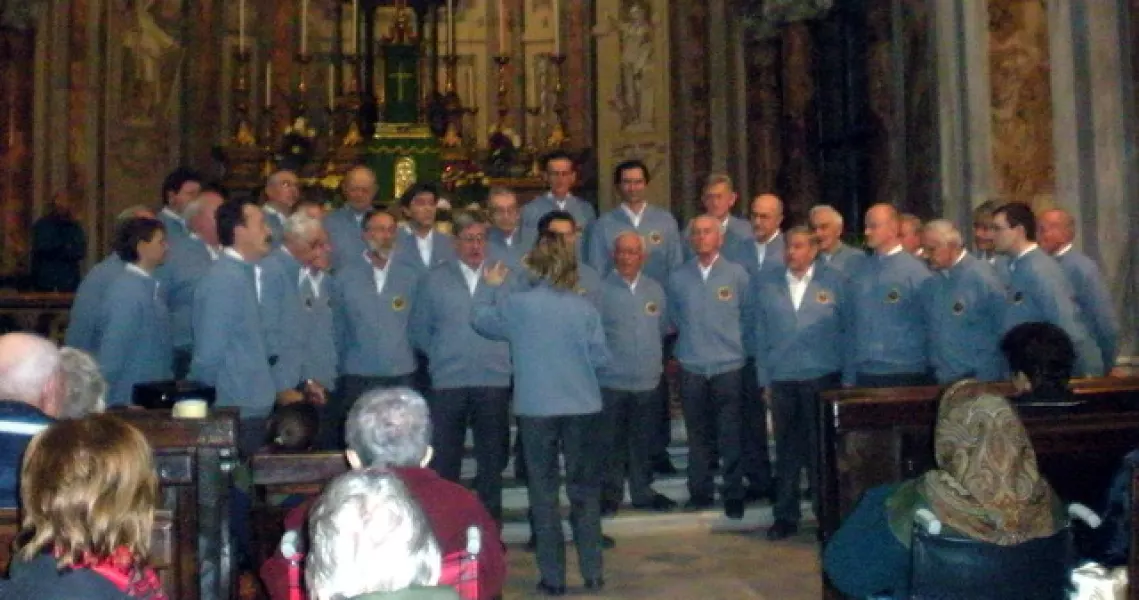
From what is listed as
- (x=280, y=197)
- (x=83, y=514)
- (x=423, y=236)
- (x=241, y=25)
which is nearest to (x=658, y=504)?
(x=423, y=236)

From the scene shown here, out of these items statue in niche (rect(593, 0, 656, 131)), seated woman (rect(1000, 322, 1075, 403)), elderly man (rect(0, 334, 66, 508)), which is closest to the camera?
elderly man (rect(0, 334, 66, 508))

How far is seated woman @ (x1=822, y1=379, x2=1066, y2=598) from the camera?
10.9 ft

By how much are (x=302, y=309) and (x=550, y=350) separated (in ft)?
4.41

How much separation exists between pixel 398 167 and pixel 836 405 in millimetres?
7443

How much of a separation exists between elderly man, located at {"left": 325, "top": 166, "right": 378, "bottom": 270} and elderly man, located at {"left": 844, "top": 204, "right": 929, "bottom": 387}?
2.85m

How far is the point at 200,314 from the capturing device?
572cm

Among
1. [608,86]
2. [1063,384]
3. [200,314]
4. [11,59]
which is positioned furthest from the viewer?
[608,86]

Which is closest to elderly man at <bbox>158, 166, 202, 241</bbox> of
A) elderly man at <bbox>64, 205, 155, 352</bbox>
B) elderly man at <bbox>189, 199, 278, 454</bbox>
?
elderly man at <bbox>64, 205, 155, 352</bbox>

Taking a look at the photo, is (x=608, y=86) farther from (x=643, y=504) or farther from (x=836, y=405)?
(x=836, y=405)

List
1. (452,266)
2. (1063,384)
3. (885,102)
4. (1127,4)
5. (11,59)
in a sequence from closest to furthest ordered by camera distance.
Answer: (1063,384), (452,266), (1127,4), (885,102), (11,59)

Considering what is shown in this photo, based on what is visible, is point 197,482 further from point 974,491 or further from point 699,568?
point 699,568

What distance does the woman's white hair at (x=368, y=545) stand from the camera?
2.22 metres

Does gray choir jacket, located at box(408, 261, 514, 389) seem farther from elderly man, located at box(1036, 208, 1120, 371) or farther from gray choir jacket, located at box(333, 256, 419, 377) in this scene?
elderly man, located at box(1036, 208, 1120, 371)

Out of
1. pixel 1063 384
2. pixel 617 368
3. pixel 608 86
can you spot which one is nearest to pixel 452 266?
pixel 617 368
